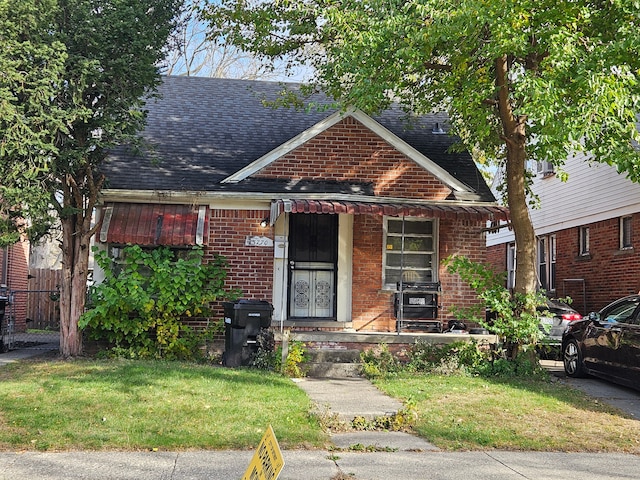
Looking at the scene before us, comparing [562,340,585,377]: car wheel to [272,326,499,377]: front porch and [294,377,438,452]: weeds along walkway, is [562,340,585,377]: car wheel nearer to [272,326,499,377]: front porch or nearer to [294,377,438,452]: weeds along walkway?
[272,326,499,377]: front porch

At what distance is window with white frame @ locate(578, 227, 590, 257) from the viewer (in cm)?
1789

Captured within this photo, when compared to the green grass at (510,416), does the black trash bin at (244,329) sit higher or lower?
higher

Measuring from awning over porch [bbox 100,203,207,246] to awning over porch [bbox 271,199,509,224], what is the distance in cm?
156

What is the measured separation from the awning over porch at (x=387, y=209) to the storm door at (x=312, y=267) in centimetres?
111

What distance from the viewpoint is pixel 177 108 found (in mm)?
15977

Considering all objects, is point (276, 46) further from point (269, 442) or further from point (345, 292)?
point (269, 442)

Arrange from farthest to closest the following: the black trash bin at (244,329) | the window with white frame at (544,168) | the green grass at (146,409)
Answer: the window with white frame at (544,168) < the black trash bin at (244,329) < the green grass at (146,409)

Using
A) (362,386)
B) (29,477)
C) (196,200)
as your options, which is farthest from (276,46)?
(29,477)

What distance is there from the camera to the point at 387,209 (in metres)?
12.2

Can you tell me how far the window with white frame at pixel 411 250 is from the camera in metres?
13.8

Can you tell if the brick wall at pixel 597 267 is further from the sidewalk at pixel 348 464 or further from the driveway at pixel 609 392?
the sidewalk at pixel 348 464

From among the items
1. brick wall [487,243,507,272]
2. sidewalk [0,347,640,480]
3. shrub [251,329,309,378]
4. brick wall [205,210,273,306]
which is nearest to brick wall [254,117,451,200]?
brick wall [205,210,273,306]

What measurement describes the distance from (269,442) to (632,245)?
1419cm

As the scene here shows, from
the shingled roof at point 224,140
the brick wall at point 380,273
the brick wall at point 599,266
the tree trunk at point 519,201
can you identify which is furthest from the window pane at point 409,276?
the brick wall at point 599,266
